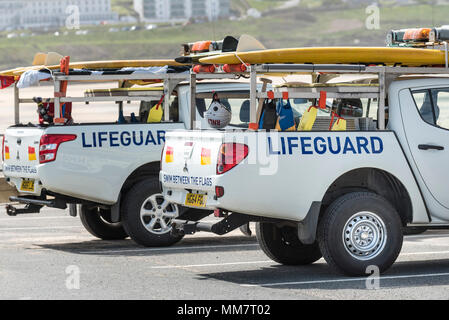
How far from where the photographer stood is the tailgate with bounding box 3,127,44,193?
39.7 ft

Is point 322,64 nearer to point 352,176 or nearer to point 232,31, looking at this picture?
point 352,176

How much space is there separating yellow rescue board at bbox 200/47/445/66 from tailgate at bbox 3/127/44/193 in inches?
108

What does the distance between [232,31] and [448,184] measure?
16955 cm

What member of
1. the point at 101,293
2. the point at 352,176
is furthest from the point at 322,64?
the point at 101,293

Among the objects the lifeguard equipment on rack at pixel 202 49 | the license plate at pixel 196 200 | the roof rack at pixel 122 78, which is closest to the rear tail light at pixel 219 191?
the license plate at pixel 196 200

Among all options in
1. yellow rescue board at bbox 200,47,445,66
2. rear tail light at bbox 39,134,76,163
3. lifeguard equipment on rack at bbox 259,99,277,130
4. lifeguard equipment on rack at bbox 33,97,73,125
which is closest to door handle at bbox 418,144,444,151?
yellow rescue board at bbox 200,47,445,66

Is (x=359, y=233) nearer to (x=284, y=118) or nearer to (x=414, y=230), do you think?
(x=414, y=230)

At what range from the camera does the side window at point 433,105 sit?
10.1 m

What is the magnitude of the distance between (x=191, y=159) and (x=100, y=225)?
12.3 ft

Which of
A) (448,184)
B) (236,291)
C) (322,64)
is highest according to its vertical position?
(322,64)

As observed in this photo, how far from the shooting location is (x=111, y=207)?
1223 centimetres

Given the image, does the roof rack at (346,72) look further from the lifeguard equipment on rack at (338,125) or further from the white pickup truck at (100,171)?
the white pickup truck at (100,171)

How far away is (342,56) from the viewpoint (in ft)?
32.1

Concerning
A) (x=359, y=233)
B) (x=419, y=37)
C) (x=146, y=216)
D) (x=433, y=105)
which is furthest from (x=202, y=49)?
(x=359, y=233)
